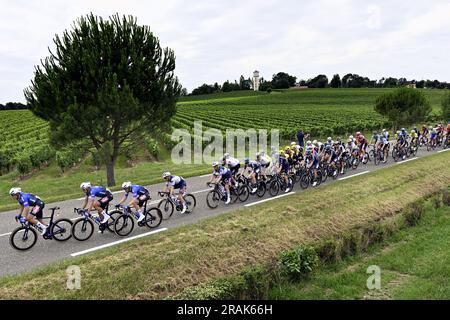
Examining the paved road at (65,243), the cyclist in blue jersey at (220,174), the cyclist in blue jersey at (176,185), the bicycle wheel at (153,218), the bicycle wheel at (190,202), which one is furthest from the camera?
the cyclist in blue jersey at (220,174)

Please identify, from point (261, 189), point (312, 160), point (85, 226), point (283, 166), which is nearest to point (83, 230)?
point (85, 226)

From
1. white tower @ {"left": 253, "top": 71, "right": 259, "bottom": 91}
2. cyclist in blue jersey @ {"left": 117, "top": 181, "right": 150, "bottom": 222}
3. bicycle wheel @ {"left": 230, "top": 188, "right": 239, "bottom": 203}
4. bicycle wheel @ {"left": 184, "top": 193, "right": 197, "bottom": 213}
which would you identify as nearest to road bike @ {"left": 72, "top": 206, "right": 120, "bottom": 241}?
cyclist in blue jersey @ {"left": 117, "top": 181, "right": 150, "bottom": 222}

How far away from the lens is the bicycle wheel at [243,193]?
14.1 meters

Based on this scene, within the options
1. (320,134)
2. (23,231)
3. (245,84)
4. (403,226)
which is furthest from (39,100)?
(245,84)

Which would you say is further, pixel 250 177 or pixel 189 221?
pixel 250 177

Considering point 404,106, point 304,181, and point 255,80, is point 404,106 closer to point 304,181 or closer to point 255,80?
point 304,181

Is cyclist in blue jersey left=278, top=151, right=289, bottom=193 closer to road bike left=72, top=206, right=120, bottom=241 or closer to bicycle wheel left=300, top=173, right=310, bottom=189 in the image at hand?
bicycle wheel left=300, top=173, right=310, bottom=189

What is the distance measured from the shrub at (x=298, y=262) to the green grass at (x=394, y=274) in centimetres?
21

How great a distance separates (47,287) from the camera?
7.08m

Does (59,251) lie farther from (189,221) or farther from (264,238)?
(264,238)

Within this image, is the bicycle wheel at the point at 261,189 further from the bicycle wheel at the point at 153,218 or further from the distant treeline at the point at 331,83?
the distant treeline at the point at 331,83

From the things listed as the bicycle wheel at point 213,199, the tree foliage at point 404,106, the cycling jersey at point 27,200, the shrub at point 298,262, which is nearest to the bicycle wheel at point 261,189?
the bicycle wheel at point 213,199

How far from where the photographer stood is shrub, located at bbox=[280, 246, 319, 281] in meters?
8.37
